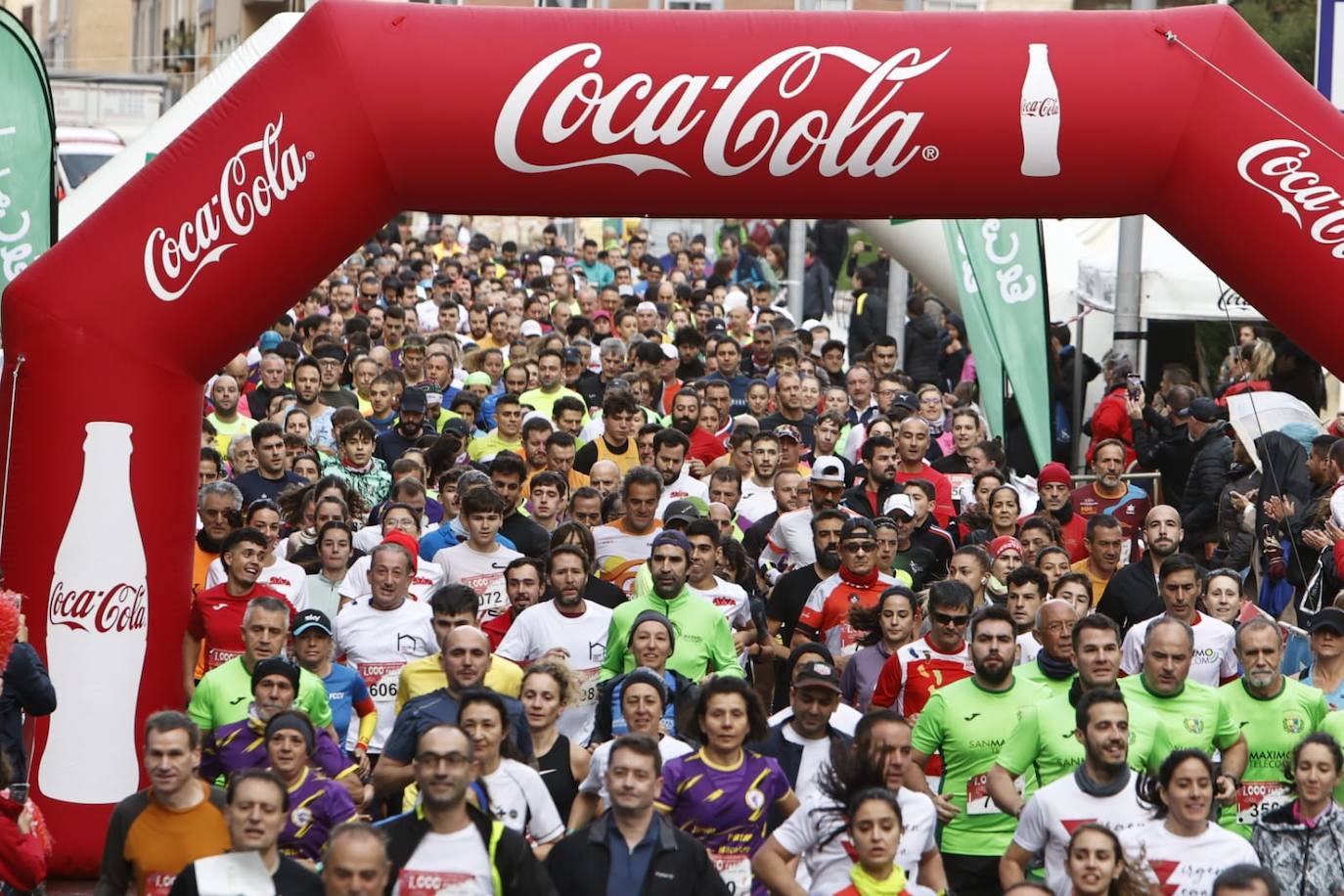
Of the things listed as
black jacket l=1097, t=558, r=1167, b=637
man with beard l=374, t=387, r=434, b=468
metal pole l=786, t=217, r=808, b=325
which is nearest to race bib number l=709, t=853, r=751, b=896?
black jacket l=1097, t=558, r=1167, b=637

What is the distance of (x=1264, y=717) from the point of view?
9914 mm

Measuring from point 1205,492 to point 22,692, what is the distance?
8204mm

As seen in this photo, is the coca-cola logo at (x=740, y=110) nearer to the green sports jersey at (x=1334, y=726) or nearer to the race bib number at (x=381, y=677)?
the race bib number at (x=381, y=677)

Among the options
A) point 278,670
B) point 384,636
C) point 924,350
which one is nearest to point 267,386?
point 384,636

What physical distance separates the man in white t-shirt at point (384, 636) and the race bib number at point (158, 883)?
2.85 metres

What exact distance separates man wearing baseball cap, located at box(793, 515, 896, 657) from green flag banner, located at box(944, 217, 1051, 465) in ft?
16.3

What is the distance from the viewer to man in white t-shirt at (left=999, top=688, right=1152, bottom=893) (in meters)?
8.50

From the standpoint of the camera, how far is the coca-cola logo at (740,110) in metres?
9.97

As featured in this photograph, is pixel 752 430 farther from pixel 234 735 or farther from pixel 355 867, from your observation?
pixel 355 867

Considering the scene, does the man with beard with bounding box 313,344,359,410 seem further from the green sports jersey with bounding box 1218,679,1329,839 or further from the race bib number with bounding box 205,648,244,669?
the green sports jersey with bounding box 1218,679,1329,839

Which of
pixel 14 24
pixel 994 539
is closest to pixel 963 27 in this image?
pixel 994 539

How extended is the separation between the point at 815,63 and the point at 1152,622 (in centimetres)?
272

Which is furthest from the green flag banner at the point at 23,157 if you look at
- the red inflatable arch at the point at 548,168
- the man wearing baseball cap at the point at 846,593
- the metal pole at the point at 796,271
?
the metal pole at the point at 796,271

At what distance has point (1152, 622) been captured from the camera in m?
9.84
